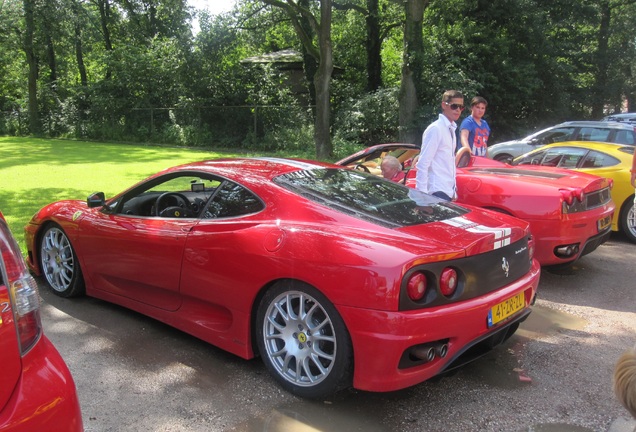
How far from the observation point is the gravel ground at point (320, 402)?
9.49 ft

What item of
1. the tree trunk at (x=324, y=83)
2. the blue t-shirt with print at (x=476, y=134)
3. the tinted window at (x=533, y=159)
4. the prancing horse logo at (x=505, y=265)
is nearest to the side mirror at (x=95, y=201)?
the prancing horse logo at (x=505, y=265)

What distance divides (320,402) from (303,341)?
371 mm

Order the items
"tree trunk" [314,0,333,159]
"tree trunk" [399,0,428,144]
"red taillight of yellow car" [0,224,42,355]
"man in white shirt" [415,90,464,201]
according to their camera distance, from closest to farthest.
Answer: "red taillight of yellow car" [0,224,42,355] < "man in white shirt" [415,90,464,201] < "tree trunk" [399,0,428,144] < "tree trunk" [314,0,333,159]

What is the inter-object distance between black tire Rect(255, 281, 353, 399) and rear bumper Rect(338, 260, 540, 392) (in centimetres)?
10

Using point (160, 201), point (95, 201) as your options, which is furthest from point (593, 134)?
point (95, 201)

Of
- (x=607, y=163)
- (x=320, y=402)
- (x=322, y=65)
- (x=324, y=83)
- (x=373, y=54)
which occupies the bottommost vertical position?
(x=320, y=402)

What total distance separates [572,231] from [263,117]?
1845 cm

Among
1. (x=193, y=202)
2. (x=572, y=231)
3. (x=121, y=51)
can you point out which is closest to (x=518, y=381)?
(x=572, y=231)

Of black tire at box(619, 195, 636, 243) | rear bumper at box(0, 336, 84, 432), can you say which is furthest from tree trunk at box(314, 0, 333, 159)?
rear bumper at box(0, 336, 84, 432)

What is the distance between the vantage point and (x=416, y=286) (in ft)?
9.02

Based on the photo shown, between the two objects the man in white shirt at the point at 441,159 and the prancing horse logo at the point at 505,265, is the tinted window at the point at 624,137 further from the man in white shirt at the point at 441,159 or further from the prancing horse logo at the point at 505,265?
the prancing horse logo at the point at 505,265

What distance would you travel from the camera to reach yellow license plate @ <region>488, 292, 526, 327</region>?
9.83ft

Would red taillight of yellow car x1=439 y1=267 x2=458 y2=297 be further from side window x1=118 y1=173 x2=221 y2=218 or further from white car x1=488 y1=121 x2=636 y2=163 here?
white car x1=488 y1=121 x2=636 y2=163

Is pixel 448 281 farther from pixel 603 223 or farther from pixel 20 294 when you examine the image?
pixel 603 223
